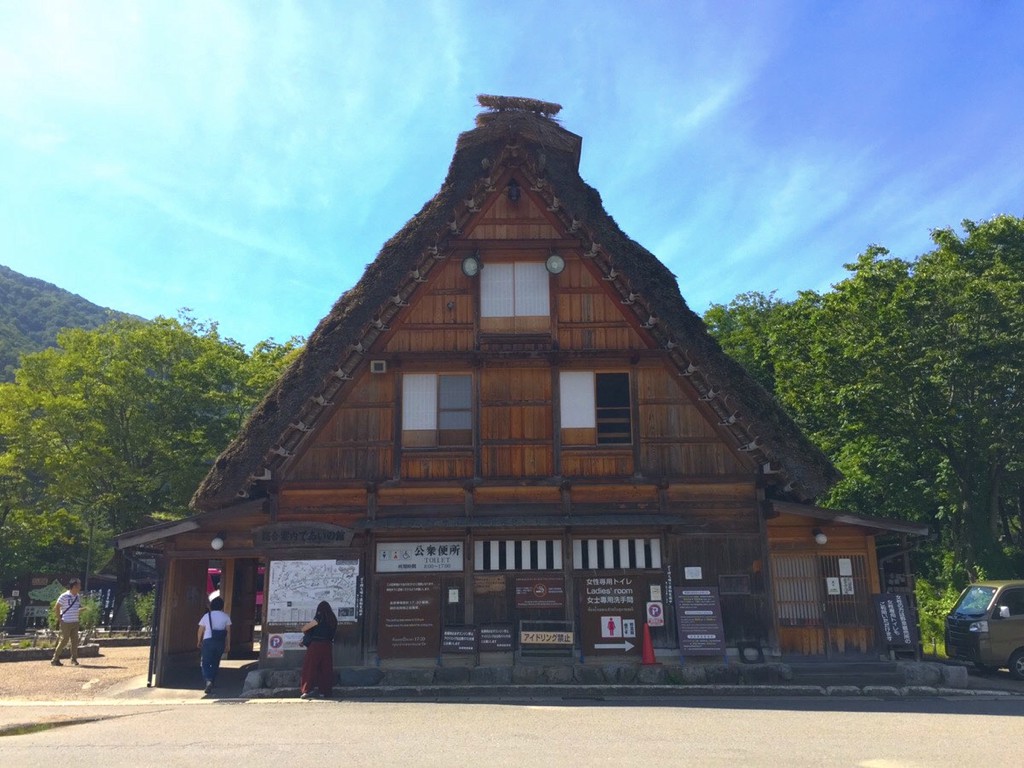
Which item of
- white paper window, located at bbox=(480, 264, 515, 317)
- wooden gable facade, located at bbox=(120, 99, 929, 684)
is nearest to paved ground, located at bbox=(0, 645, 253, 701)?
wooden gable facade, located at bbox=(120, 99, 929, 684)

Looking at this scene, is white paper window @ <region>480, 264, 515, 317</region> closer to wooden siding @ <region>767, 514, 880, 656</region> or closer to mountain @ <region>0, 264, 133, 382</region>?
wooden siding @ <region>767, 514, 880, 656</region>

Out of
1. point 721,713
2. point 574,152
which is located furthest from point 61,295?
point 721,713

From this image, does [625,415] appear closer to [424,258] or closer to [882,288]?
[424,258]

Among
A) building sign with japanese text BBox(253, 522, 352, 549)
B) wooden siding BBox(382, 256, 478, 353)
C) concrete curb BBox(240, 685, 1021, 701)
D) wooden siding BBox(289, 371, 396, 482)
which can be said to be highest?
wooden siding BBox(382, 256, 478, 353)

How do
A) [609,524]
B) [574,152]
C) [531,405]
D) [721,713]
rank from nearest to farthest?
[721,713] < [609,524] < [531,405] < [574,152]

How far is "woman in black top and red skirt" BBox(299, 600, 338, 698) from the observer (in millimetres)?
12195

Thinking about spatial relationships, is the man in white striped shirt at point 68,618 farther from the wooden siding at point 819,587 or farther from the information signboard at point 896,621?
the information signboard at point 896,621

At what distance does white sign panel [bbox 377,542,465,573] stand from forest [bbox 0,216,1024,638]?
13721 millimetres

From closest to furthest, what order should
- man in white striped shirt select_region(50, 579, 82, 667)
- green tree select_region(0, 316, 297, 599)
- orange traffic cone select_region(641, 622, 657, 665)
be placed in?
1. orange traffic cone select_region(641, 622, 657, 665)
2. man in white striped shirt select_region(50, 579, 82, 667)
3. green tree select_region(0, 316, 297, 599)

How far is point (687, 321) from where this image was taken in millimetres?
15656

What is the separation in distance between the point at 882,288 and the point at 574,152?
11737 mm

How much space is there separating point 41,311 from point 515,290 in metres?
103

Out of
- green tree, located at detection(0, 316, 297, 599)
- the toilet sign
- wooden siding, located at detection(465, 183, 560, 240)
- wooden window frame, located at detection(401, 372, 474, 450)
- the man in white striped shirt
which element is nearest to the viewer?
the toilet sign

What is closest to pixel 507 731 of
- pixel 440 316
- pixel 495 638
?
pixel 495 638
